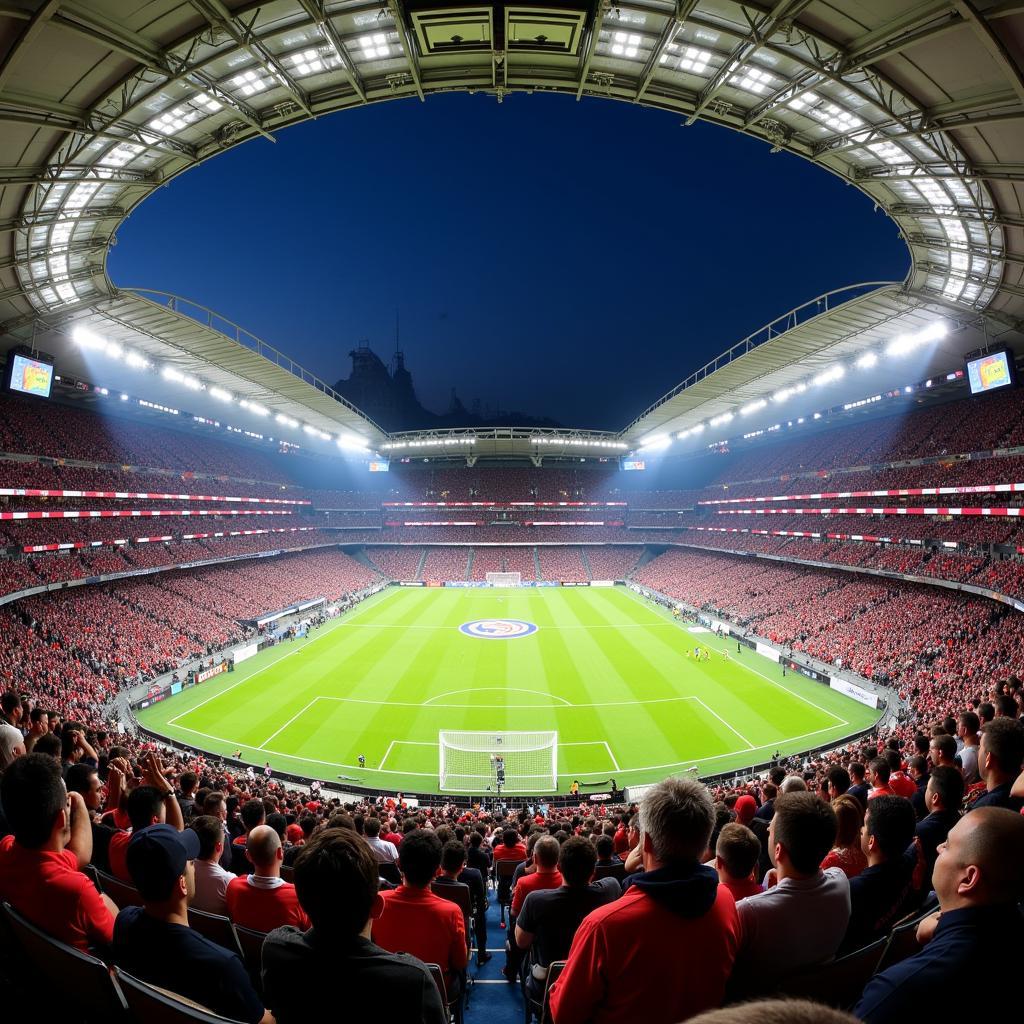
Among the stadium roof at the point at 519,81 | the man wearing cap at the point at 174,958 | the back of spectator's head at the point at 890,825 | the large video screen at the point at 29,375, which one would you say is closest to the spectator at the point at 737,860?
the back of spectator's head at the point at 890,825

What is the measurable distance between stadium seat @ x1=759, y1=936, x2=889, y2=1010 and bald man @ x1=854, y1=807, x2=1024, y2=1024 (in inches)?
32.1

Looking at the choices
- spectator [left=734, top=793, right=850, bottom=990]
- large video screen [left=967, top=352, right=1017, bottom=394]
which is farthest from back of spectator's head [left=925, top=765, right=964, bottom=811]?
large video screen [left=967, top=352, right=1017, bottom=394]

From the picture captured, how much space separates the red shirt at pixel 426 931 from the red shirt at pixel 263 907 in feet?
2.48

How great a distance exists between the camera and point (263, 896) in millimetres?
4324

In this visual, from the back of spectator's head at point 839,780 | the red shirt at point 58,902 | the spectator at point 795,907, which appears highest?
the spectator at point 795,907

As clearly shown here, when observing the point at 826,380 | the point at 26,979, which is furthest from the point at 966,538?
the point at 26,979

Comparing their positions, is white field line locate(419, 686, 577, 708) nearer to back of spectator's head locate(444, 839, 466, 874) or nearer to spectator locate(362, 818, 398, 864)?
spectator locate(362, 818, 398, 864)

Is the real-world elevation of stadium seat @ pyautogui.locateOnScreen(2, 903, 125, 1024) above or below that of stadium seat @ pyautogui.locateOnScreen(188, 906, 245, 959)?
above

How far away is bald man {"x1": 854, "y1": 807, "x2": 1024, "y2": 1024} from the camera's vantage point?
6.68ft

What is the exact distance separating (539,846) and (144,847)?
405 cm

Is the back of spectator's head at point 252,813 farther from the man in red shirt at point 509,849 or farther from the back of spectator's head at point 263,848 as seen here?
the back of spectator's head at point 263,848

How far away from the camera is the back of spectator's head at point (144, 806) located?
5023 mm

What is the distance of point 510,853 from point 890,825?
24.2ft

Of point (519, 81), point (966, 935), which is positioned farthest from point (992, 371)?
point (966, 935)
